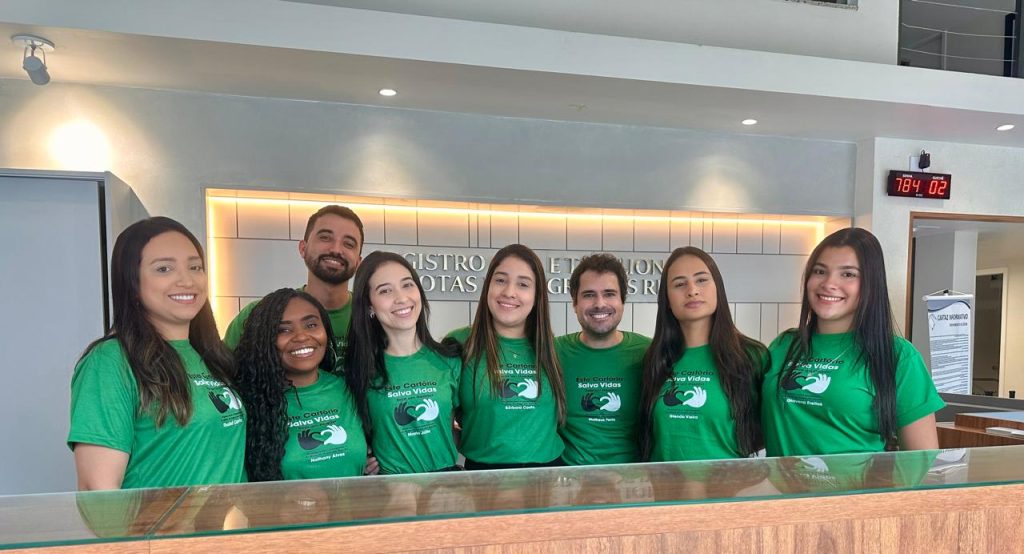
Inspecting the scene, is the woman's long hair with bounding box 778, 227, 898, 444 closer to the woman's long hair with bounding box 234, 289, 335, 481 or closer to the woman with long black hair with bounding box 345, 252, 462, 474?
the woman with long black hair with bounding box 345, 252, 462, 474

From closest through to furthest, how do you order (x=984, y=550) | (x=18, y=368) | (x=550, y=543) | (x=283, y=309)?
(x=550, y=543)
(x=984, y=550)
(x=283, y=309)
(x=18, y=368)

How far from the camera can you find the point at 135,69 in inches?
121

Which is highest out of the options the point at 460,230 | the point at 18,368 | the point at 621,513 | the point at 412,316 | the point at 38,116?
the point at 38,116

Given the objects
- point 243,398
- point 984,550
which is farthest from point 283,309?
point 984,550

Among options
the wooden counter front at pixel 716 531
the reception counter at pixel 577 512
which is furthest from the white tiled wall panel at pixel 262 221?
the wooden counter front at pixel 716 531

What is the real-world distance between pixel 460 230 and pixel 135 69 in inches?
75.8

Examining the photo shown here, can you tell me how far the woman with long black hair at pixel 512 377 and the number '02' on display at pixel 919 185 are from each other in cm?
342

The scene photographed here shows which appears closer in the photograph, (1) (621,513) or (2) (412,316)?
(1) (621,513)

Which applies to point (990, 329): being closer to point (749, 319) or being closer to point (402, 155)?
point (749, 319)

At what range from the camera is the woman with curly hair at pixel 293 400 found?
5.37 feet

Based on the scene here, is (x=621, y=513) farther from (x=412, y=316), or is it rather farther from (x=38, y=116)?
(x=38, y=116)

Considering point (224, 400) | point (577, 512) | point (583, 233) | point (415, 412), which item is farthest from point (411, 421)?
point (583, 233)

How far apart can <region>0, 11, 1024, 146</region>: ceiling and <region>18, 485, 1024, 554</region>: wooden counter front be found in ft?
8.44

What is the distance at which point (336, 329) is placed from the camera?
2.54m
